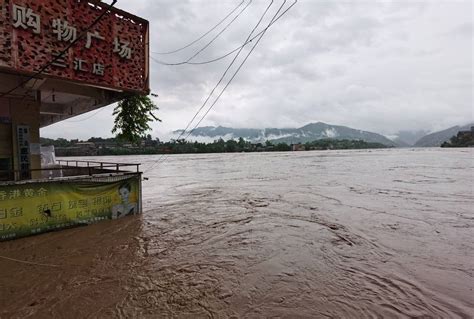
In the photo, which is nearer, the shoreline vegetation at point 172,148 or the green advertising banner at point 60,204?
the green advertising banner at point 60,204

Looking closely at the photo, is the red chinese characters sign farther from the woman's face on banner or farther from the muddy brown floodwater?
the muddy brown floodwater

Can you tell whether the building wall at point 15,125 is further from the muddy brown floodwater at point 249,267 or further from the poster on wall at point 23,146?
the muddy brown floodwater at point 249,267

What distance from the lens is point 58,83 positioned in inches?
438

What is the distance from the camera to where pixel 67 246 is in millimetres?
7945

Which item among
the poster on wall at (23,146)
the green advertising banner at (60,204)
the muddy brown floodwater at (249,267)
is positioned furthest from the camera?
the poster on wall at (23,146)

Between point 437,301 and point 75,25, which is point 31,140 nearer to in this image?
point 75,25

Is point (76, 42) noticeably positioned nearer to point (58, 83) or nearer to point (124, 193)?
point (58, 83)

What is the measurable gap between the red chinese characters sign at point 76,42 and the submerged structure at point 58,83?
0.08 ft

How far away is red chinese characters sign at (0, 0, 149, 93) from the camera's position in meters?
Result: 8.28

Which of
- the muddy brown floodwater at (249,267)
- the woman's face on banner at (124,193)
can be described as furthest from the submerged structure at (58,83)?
the muddy brown floodwater at (249,267)

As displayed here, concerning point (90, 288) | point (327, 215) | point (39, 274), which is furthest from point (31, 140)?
point (327, 215)

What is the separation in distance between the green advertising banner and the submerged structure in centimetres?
2

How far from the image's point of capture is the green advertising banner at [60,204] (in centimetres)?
807

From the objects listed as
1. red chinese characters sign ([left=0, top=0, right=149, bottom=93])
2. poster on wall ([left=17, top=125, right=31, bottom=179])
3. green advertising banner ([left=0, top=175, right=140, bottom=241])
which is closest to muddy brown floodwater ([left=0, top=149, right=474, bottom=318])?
green advertising banner ([left=0, top=175, right=140, bottom=241])
